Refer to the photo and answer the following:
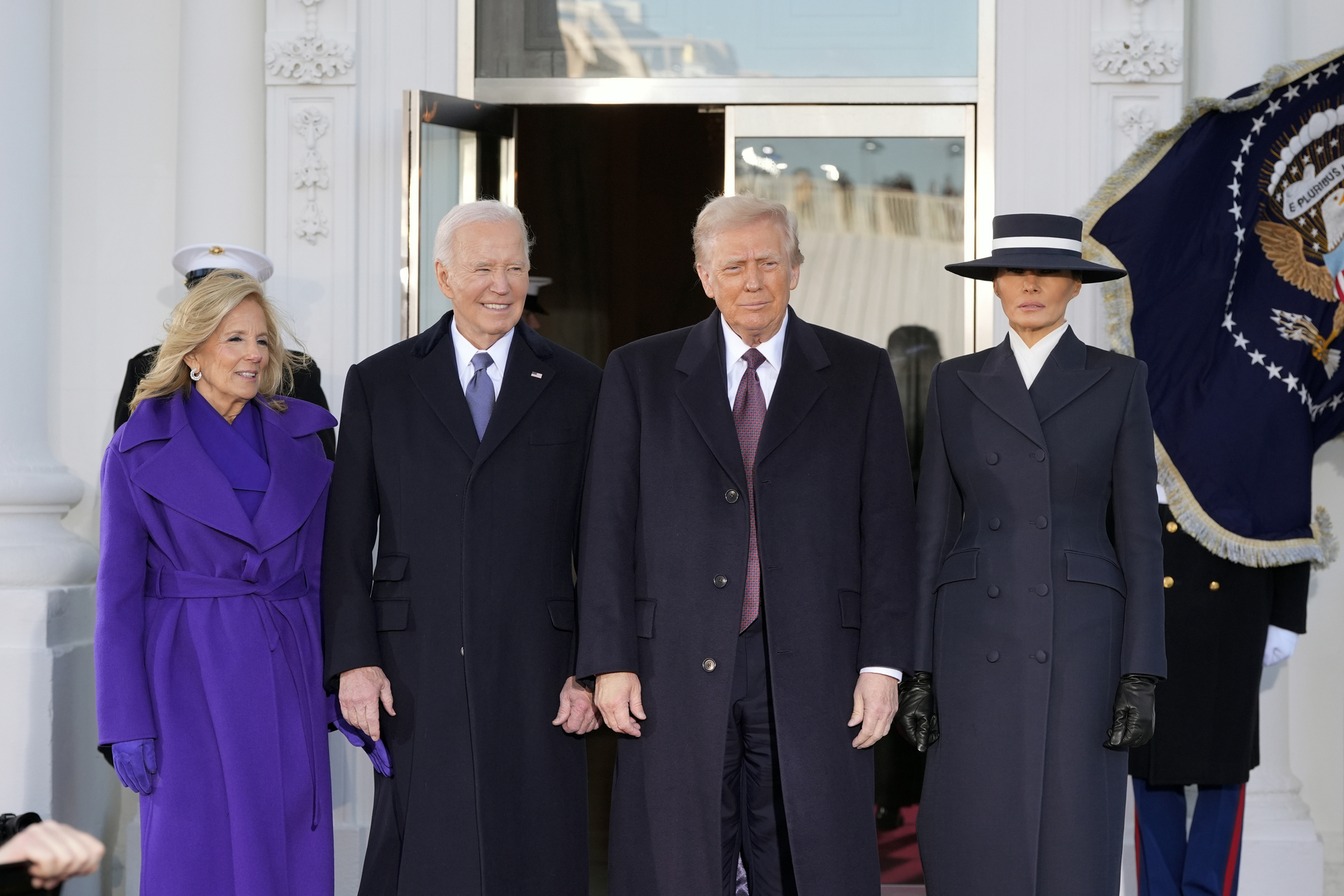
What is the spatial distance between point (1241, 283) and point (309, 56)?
3.42m

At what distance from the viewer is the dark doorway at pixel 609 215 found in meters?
7.64

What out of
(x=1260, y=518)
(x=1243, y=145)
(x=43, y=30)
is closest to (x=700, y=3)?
(x=1243, y=145)

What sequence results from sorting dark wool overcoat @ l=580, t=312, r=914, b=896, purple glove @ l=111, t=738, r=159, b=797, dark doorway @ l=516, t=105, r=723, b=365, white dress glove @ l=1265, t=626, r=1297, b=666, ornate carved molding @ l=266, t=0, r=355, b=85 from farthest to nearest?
dark doorway @ l=516, t=105, r=723, b=365, ornate carved molding @ l=266, t=0, r=355, b=85, white dress glove @ l=1265, t=626, r=1297, b=666, purple glove @ l=111, t=738, r=159, b=797, dark wool overcoat @ l=580, t=312, r=914, b=896

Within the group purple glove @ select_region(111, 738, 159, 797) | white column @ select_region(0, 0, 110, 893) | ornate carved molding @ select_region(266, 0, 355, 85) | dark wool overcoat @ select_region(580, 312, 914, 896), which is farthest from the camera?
ornate carved molding @ select_region(266, 0, 355, 85)

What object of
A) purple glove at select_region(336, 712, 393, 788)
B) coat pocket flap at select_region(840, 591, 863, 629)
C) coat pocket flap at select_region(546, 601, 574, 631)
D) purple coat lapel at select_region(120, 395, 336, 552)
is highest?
purple coat lapel at select_region(120, 395, 336, 552)

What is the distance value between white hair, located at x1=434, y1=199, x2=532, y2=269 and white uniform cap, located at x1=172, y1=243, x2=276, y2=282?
1.32m

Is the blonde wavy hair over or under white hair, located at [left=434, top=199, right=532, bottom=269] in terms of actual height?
under

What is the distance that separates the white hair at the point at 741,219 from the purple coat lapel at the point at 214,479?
114 cm

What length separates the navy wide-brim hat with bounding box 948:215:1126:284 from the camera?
320 cm

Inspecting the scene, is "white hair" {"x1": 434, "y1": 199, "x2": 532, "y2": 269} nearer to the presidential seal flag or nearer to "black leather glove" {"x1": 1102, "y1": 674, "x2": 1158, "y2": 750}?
"black leather glove" {"x1": 1102, "y1": 674, "x2": 1158, "y2": 750}

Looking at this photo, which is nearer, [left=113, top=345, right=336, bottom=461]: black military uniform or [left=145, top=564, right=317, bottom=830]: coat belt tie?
[left=145, top=564, right=317, bottom=830]: coat belt tie

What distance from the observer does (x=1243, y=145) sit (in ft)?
14.3

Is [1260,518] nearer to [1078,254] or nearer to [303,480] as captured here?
[1078,254]

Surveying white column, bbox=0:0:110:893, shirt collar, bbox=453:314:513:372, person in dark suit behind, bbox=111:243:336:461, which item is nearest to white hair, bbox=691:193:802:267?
→ shirt collar, bbox=453:314:513:372
